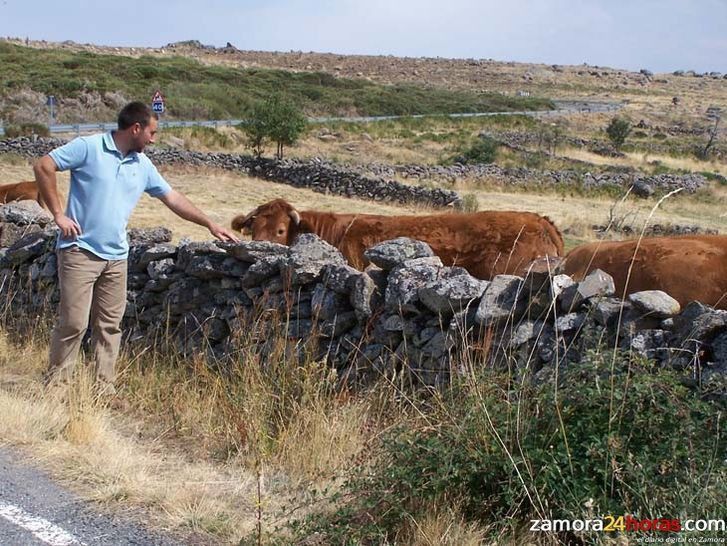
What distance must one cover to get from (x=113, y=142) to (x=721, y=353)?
165 inches

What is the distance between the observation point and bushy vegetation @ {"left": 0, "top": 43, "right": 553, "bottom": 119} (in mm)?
57875

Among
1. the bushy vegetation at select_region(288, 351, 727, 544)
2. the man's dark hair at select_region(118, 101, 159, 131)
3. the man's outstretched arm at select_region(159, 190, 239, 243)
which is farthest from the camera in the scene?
the man's outstretched arm at select_region(159, 190, 239, 243)

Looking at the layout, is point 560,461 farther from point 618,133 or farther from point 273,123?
point 618,133

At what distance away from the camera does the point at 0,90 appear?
54.1m

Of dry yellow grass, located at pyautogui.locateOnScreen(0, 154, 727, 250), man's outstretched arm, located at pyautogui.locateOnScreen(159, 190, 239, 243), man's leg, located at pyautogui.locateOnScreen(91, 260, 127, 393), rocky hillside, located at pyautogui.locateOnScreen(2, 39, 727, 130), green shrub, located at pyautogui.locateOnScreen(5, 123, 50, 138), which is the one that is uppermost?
rocky hillside, located at pyautogui.locateOnScreen(2, 39, 727, 130)

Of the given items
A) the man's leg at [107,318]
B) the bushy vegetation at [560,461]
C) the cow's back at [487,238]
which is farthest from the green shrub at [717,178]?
the bushy vegetation at [560,461]

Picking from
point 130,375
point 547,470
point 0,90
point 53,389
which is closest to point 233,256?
point 130,375

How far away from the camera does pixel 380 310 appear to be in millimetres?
5969

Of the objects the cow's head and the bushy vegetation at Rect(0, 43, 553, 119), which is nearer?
the cow's head

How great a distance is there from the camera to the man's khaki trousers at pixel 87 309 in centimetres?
591

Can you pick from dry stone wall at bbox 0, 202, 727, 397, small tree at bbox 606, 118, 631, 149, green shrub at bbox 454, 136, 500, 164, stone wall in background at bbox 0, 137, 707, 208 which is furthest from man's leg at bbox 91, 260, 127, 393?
small tree at bbox 606, 118, 631, 149

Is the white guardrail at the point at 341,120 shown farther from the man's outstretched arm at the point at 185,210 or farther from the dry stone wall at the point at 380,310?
the man's outstretched arm at the point at 185,210

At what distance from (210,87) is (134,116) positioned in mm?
61657

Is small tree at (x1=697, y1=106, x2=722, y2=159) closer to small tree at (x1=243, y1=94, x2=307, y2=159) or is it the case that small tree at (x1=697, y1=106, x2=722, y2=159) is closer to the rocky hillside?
the rocky hillside
